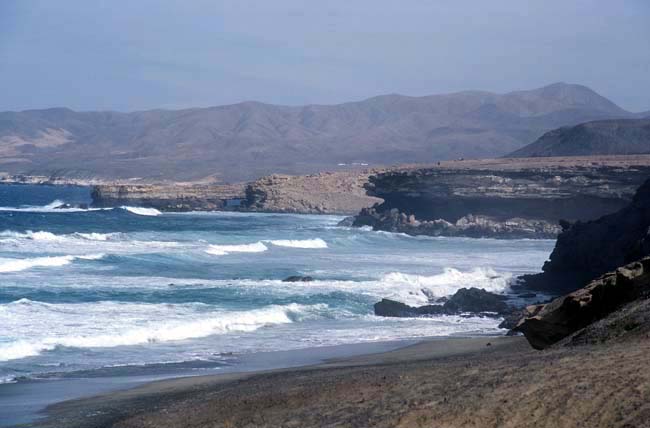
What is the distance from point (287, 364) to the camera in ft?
58.3

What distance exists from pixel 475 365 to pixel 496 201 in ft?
153

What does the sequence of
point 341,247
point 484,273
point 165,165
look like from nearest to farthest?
point 484,273 → point 341,247 → point 165,165

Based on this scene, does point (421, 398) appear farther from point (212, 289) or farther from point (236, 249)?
point (236, 249)

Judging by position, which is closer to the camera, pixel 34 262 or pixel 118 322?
pixel 118 322

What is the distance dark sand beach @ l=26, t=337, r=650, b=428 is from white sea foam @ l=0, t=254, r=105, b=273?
19.2 meters

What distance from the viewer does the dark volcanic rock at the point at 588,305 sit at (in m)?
13.1

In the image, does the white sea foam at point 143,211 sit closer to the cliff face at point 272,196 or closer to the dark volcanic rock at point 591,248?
the cliff face at point 272,196

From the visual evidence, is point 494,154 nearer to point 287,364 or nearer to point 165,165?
point 165,165

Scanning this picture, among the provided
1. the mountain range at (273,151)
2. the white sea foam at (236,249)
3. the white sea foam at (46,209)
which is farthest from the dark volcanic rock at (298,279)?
the mountain range at (273,151)

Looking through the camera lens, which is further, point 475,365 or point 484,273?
point 484,273

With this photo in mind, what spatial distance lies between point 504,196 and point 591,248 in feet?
87.9

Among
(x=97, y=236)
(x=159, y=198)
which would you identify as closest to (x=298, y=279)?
(x=97, y=236)

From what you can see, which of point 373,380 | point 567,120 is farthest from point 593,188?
point 567,120

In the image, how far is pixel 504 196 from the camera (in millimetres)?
56500
